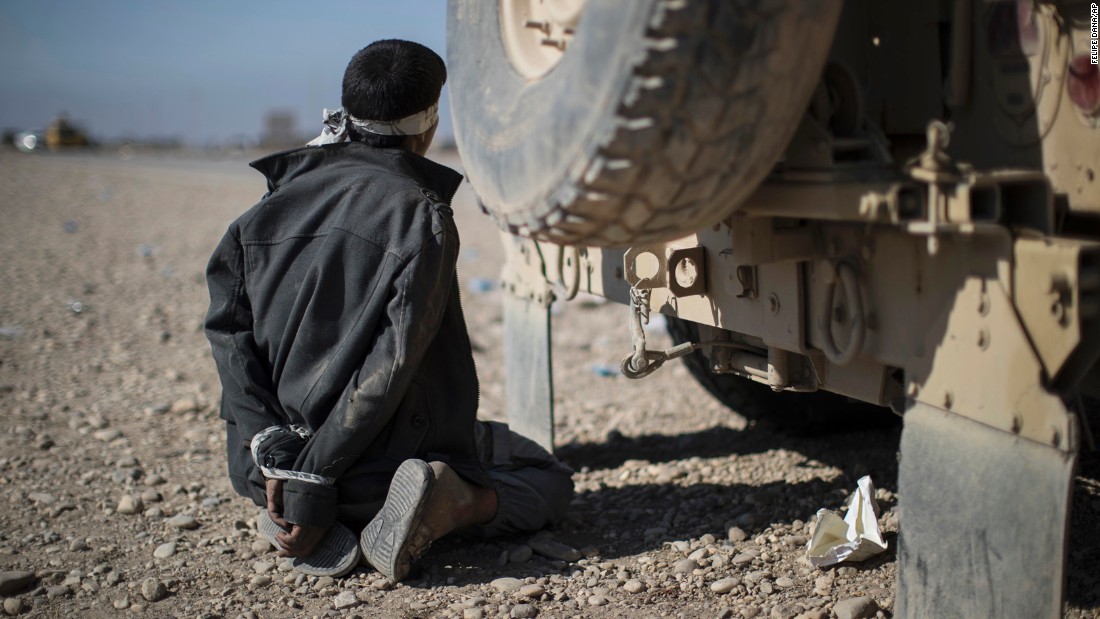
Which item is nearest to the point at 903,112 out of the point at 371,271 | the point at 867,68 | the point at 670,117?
the point at 867,68

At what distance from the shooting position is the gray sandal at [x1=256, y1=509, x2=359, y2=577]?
104 inches

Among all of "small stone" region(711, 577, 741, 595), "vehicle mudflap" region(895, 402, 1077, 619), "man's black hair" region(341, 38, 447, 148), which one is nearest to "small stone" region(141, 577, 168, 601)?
"man's black hair" region(341, 38, 447, 148)

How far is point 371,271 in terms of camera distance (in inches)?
103

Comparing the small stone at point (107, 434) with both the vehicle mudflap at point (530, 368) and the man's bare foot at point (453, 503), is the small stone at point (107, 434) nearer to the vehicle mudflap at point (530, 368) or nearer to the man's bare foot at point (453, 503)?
the vehicle mudflap at point (530, 368)

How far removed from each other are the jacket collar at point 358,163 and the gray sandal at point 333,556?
0.94 m

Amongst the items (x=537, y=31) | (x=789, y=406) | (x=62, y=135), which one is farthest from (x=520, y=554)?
(x=62, y=135)

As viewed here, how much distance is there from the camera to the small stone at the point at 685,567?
2.63m

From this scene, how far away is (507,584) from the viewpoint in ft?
8.52

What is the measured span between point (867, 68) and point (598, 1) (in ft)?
2.69

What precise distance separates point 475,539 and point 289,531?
0.56 meters

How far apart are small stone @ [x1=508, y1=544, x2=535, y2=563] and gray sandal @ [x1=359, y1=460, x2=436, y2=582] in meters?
0.29

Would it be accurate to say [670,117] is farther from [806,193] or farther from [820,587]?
[820,587]

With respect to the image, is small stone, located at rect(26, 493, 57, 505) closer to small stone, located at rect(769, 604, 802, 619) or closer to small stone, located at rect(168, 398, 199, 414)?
small stone, located at rect(168, 398, 199, 414)

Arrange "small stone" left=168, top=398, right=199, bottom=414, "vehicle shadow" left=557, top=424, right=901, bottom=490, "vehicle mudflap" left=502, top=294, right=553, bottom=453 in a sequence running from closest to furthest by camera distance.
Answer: "vehicle shadow" left=557, top=424, right=901, bottom=490 → "vehicle mudflap" left=502, top=294, right=553, bottom=453 → "small stone" left=168, top=398, right=199, bottom=414
